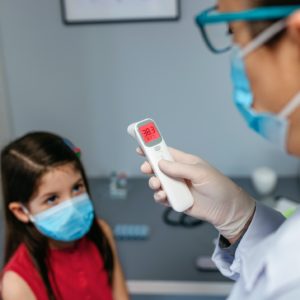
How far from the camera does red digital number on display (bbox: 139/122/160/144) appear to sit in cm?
76

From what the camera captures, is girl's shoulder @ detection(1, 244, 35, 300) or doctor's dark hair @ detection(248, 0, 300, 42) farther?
girl's shoulder @ detection(1, 244, 35, 300)

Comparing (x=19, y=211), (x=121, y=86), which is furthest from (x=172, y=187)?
(x=121, y=86)

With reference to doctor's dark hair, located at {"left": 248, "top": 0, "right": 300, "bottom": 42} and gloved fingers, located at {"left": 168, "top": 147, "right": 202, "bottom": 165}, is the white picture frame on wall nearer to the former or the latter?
gloved fingers, located at {"left": 168, "top": 147, "right": 202, "bottom": 165}

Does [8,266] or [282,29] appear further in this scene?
[8,266]

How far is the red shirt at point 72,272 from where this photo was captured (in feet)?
3.43

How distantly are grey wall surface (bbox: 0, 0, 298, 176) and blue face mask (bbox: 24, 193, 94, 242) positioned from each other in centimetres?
63

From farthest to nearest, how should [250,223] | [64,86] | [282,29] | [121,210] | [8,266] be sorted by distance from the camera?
[64,86], [121,210], [8,266], [250,223], [282,29]

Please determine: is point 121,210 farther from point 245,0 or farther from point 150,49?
point 245,0

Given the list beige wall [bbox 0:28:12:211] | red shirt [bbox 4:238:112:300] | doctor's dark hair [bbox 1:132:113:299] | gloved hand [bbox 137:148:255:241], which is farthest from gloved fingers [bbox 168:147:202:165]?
beige wall [bbox 0:28:12:211]

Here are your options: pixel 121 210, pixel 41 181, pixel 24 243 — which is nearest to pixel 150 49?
pixel 121 210

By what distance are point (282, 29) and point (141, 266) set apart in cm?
→ 85

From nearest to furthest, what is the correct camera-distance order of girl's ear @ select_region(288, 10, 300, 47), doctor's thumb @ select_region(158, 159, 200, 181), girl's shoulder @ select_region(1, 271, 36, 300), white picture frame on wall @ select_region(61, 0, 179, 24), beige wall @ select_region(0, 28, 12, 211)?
girl's ear @ select_region(288, 10, 300, 47), doctor's thumb @ select_region(158, 159, 200, 181), girl's shoulder @ select_region(1, 271, 36, 300), white picture frame on wall @ select_region(61, 0, 179, 24), beige wall @ select_region(0, 28, 12, 211)

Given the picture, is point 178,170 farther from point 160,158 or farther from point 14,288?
point 14,288

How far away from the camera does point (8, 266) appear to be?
104 cm
